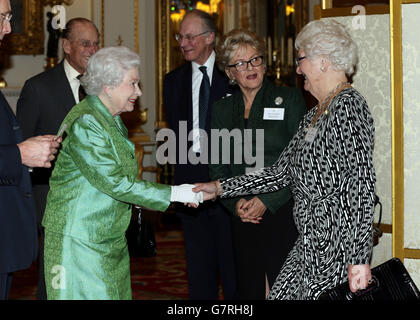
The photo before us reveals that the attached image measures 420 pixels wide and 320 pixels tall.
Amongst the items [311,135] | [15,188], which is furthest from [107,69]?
[311,135]

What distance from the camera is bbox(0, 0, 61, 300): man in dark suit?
9.15ft

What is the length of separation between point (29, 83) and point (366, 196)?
8.19 feet

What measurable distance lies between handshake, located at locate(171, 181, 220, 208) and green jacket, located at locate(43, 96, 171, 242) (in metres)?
0.09

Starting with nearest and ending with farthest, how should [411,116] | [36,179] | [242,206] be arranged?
[411,116] → [242,206] → [36,179]

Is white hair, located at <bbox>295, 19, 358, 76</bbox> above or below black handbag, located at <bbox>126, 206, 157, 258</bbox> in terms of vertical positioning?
above

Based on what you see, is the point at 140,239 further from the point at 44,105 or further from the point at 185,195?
the point at 44,105

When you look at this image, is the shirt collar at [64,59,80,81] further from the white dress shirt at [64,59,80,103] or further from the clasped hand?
the clasped hand

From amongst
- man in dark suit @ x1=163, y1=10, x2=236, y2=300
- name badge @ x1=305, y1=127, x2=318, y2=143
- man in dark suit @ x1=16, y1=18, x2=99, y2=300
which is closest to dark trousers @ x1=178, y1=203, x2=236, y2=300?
man in dark suit @ x1=163, y1=10, x2=236, y2=300
